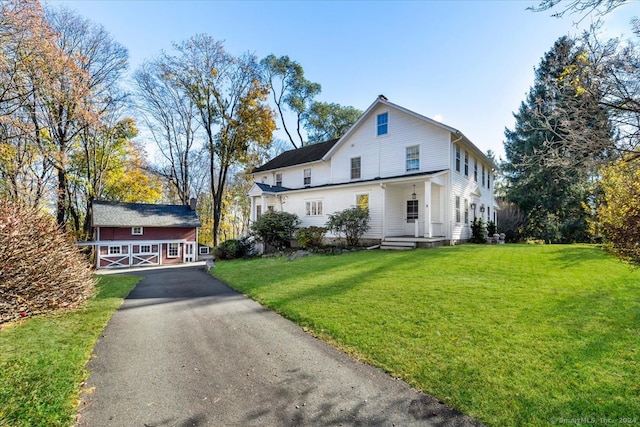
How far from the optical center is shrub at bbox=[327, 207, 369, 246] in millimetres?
15016

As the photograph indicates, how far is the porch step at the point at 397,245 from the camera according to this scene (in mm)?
13594

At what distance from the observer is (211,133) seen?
78.9 ft

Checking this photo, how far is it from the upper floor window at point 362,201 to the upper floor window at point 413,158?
282 centimetres

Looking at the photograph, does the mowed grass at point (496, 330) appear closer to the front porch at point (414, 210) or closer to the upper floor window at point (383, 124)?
the front porch at point (414, 210)

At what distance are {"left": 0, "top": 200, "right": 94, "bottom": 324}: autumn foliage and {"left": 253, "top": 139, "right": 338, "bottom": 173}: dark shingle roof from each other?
53.8 ft

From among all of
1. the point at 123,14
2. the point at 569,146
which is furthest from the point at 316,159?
the point at 569,146

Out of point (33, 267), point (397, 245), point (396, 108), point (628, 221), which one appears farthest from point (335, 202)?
point (33, 267)

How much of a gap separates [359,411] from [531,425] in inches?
54.4

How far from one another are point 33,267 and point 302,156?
19.3 m

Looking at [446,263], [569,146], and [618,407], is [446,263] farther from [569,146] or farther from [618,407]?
[618,407]

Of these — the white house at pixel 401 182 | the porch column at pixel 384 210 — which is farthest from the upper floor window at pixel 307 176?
the porch column at pixel 384 210

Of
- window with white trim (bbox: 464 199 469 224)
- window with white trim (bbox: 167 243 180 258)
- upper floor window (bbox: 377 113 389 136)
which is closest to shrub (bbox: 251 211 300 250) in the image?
upper floor window (bbox: 377 113 389 136)

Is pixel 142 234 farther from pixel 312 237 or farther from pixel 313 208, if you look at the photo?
pixel 312 237

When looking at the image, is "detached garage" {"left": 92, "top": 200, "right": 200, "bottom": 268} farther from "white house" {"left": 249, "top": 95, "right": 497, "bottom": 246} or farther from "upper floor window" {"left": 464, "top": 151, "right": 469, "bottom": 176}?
"upper floor window" {"left": 464, "top": 151, "right": 469, "bottom": 176}
